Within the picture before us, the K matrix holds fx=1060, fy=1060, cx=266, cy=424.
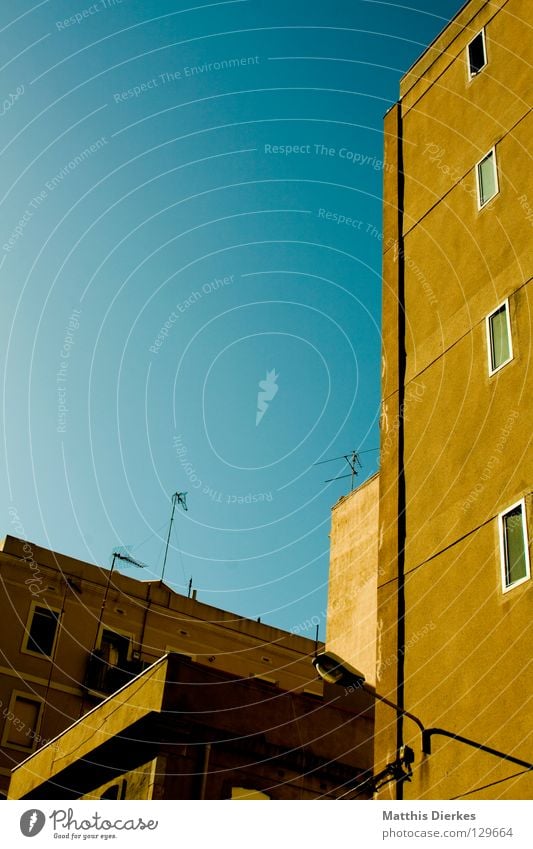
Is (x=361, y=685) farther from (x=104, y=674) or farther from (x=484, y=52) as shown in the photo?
(x=104, y=674)

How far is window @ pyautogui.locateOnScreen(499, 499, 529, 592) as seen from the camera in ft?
45.3

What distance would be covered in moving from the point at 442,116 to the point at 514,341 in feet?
20.8

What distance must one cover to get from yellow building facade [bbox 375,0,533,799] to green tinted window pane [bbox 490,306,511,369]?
35 millimetres

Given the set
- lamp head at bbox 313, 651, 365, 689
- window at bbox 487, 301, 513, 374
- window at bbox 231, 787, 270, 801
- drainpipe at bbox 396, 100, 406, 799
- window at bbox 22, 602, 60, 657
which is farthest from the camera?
window at bbox 22, 602, 60, 657

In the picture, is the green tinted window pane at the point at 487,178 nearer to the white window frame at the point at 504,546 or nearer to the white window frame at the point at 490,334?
the white window frame at the point at 490,334

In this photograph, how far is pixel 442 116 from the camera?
19.9 meters

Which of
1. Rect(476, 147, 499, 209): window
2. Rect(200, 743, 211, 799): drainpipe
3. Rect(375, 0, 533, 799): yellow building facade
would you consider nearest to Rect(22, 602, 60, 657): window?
Rect(200, 743, 211, 799): drainpipe

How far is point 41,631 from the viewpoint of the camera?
36.7 m

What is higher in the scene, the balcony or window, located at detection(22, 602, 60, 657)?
window, located at detection(22, 602, 60, 657)

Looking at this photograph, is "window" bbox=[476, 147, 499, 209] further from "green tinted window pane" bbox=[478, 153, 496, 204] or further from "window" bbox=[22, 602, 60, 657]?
"window" bbox=[22, 602, 60, 657]

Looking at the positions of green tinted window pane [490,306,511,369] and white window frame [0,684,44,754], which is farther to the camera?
white window frame [0,684,44,754]

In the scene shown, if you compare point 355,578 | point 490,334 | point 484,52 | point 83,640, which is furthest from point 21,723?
point 484,52

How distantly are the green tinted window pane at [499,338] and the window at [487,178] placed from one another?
2.37 m
